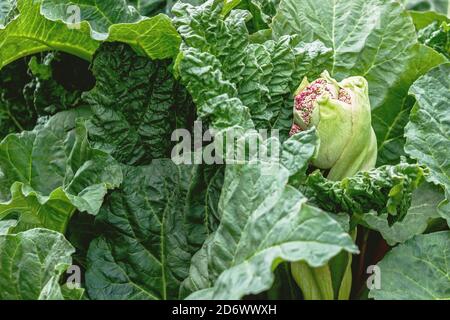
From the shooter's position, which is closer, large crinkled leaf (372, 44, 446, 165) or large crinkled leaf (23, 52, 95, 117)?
large crinkled leaf (372, 44, 446, 165)

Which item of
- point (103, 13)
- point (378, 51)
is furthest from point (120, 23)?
point (378, 51)

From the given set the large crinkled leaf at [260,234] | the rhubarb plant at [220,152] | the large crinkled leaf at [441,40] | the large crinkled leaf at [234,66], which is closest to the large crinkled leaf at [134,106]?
the rhubarb plant at [220,152]

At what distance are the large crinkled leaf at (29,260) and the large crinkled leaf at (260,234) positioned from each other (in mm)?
194

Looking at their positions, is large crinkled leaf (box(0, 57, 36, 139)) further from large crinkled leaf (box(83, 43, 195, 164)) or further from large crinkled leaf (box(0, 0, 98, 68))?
large crinkled leaf (box(83, 43, 195, 164))

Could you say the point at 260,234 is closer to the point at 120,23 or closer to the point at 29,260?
the point at 29,260

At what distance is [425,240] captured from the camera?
1075 millimetres

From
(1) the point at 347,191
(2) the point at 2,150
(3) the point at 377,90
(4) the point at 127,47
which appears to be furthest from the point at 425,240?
(2) the point at 2,150

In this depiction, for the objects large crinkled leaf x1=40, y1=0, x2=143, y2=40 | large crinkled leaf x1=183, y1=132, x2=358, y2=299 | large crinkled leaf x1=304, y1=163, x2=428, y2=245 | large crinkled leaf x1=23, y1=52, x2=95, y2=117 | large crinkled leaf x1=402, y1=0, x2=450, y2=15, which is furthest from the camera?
large crinkled leaf x1=402, y1=0, x2=450, y2=15

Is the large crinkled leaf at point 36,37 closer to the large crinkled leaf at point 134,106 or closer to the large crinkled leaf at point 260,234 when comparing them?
the large crinkled leaf at point 134,106

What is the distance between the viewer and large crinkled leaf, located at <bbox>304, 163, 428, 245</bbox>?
38.5 inches

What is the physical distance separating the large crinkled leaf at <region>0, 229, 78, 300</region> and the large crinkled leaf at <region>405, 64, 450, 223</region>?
530 millimetres

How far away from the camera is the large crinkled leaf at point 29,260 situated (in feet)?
3.30

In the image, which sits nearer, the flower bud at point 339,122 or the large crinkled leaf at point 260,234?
the large crinkled leaf at point 260,234

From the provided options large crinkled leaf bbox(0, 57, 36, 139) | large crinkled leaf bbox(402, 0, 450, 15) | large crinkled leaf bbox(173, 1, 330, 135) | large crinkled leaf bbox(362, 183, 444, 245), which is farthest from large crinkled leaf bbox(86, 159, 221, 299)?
large crinkled leaf bbox(402, 0, 450, 15)
